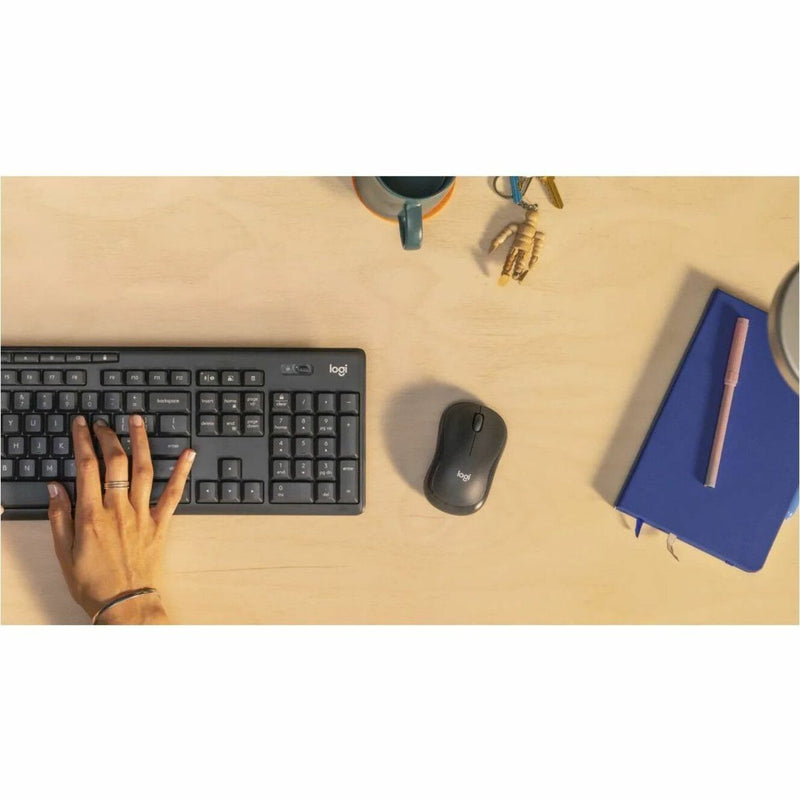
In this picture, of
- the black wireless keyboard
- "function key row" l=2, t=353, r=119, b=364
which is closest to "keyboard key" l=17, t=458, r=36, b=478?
the black wireless keyboard

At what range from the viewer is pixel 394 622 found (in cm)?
76

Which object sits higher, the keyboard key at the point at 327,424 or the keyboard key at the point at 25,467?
the keyboard key at the point at 327,424

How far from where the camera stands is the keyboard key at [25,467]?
0.74m

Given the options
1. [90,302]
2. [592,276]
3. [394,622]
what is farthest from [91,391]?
[592,276]

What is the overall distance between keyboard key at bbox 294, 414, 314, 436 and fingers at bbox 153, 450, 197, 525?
0.11 metres

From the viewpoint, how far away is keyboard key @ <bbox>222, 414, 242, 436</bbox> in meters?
0.74

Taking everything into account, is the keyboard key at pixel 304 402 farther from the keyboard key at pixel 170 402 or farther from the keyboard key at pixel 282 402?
the keyboard key at pixel 170 402

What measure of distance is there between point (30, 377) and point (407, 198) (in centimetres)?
44

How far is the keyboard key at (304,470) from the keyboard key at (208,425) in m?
0.09

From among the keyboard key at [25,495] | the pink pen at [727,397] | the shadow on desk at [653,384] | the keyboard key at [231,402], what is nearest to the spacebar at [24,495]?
the keyboard key at [25,495]

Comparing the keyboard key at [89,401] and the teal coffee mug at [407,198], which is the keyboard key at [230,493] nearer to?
the keyboard key at [89,401]

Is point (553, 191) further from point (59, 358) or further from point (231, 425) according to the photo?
point (59, 358)

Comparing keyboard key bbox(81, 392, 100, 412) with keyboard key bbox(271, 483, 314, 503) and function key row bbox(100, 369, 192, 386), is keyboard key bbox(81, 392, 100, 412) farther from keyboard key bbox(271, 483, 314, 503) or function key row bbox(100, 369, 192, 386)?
keyboard key bbox(271, 483, 314, 503)

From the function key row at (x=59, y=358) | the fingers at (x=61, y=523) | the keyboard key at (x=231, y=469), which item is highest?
the function key row at (x=59, y=358)
